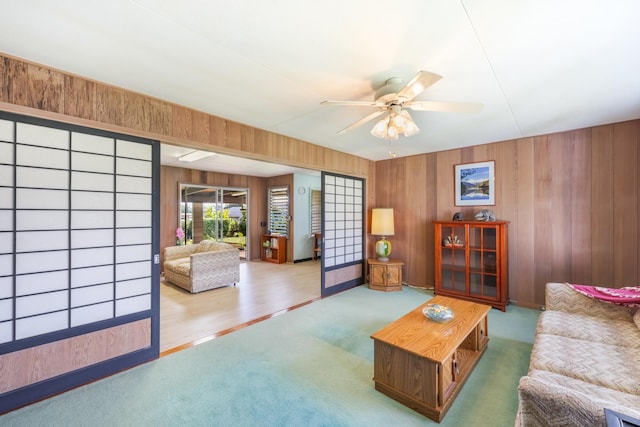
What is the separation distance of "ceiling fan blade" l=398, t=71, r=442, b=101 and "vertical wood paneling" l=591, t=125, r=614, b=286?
318 cm

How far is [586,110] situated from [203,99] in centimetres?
396

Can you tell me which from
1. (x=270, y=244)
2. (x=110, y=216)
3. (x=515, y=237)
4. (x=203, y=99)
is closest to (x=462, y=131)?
(x=515, y=237)

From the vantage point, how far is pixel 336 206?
4.71 metres

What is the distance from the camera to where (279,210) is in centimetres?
777

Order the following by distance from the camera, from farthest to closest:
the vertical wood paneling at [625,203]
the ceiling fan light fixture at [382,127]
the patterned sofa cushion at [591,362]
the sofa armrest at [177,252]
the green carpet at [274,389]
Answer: the sofa armrest at [177,252]
the vertical wood paneling at [625,203]
the ceiling fan light fixture at [382,127]
the green carpet at [274,389]
the patterned sofa cushion at [591,362]

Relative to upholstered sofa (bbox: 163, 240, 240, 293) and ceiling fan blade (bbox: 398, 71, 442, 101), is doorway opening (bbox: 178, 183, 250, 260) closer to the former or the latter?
upholstered sofa (bbox: 163, 240, 240, 293)

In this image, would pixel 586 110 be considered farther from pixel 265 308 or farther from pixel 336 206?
pixel 265 308

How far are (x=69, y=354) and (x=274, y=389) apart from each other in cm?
161

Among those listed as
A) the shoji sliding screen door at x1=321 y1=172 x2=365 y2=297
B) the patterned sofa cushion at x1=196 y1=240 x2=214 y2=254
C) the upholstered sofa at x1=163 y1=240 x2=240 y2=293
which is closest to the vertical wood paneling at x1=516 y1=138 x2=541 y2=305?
the shoji sliding screen door at x1=321 y1=172 x2=365 y2=297

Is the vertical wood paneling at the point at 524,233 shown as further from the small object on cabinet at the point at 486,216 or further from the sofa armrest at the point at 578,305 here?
the sofa armrest at the point at 578,305

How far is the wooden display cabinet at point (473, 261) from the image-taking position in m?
3.65

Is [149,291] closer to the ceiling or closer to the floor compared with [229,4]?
closer to the floor

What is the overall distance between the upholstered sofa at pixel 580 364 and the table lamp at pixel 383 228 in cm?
241

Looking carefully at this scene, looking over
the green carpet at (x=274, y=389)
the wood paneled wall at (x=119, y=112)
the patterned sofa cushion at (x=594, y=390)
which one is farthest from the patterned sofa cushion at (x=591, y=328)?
the wood paneled wall at (x=119, y=112)
